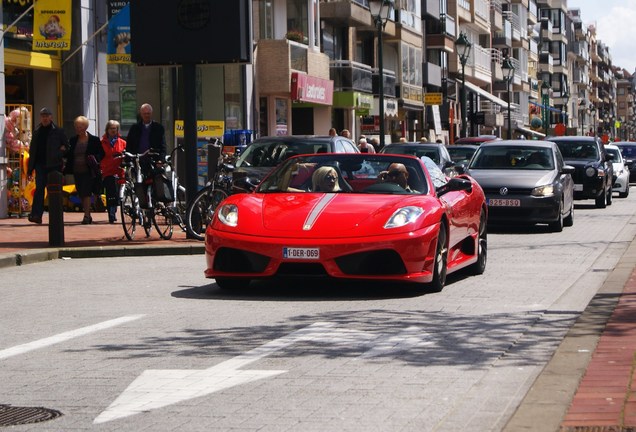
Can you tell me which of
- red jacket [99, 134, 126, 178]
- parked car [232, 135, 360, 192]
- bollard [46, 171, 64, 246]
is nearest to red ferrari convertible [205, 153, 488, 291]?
bollard [46, 171, 64, 246]

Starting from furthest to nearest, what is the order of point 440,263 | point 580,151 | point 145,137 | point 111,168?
point 580,151, point 111,168, point 145,137, point 440,263

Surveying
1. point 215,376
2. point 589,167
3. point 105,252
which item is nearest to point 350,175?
point 105,252

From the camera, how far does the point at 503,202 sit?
2370 centimetres

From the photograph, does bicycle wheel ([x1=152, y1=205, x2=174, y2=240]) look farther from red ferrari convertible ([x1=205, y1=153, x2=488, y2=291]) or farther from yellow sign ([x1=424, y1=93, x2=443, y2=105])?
yellow sign ([x1=424, y1=93, x2=443, y2=105])

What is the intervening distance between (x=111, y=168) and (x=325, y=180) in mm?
11330

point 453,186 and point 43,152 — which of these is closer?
point 453,186

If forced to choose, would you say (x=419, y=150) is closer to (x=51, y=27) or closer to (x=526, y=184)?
(x=526, y=184)

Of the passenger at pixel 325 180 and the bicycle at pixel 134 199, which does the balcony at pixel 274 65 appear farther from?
the passenger at pixel 325 180

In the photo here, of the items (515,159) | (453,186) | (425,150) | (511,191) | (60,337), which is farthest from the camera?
(425,150)

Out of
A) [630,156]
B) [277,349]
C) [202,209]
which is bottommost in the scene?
[277,349]

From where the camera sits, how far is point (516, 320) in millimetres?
10695

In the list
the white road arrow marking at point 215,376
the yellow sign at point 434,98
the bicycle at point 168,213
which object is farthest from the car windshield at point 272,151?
the yellow sign at point 434,98

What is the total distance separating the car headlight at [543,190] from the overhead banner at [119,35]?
32.4ft

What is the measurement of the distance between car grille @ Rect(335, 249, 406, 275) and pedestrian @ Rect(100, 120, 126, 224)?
12.0 m
